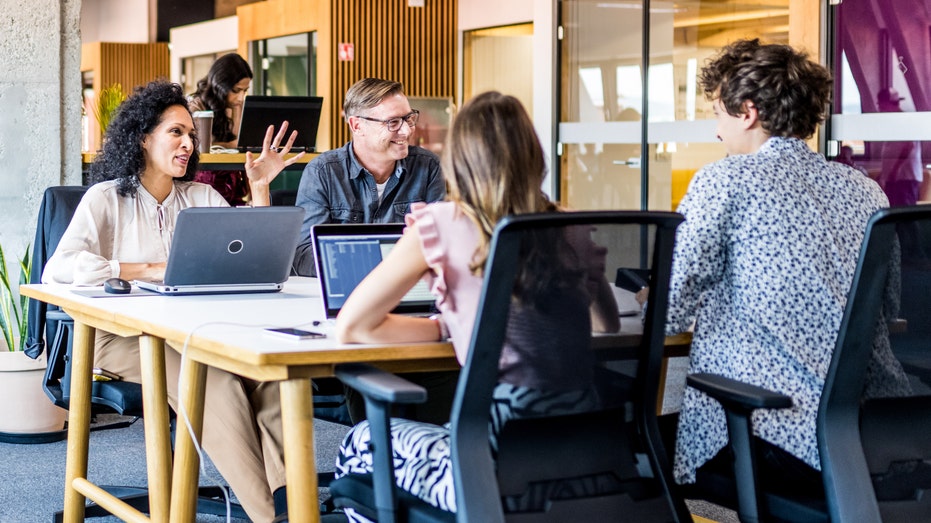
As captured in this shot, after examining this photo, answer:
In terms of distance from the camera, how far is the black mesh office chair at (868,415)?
202 cm

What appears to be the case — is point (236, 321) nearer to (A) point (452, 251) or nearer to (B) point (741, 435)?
(A) point (452, 251)

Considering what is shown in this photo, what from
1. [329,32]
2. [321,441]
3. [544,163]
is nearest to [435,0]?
[329,32]

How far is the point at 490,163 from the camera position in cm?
213

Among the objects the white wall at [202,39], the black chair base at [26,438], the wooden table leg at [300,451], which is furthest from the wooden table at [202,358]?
the white wall at [202,39]

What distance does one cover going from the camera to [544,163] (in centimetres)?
221

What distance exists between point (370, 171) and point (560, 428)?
2.19 m

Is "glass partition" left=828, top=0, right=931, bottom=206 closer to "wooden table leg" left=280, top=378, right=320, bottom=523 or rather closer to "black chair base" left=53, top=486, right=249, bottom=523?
"black chair base" left=53, top=486, right=249, bottom=523

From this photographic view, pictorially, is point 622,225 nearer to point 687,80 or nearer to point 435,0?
point 687,80

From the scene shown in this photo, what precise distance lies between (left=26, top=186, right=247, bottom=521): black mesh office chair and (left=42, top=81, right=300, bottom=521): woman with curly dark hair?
0.10 metres

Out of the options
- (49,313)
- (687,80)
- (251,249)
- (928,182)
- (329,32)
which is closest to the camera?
(251,249)

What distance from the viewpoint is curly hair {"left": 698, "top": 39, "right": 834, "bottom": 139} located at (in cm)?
252

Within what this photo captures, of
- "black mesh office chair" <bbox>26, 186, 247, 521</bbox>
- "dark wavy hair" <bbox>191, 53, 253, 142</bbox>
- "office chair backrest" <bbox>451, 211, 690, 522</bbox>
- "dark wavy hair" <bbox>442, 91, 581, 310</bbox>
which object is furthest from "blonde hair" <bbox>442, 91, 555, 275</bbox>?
"dark wavy hair" <bbox>191, 53, 253, 142</bbox>

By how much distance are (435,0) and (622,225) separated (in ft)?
33.6

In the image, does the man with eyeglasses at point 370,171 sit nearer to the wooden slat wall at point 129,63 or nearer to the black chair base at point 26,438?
the black chair base at point 26,438
